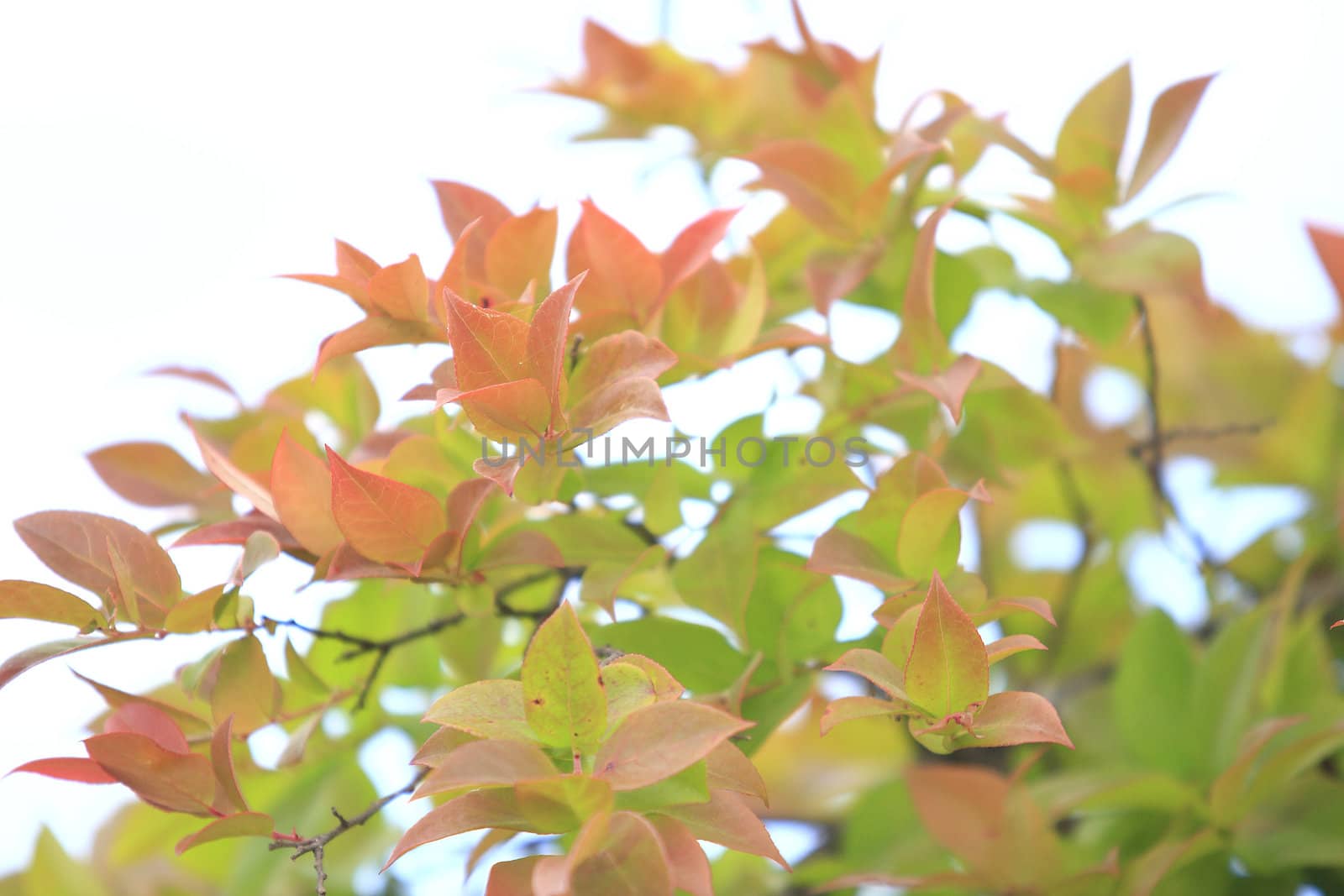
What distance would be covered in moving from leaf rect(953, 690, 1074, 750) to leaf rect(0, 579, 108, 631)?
0.25 meters

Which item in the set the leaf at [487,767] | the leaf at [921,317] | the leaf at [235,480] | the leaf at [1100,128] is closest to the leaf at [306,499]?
the leaf at [235,480]

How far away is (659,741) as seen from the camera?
0.85ft

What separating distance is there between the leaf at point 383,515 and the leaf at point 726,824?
11 centimetres

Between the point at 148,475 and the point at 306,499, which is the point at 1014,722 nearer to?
the point at 306,499

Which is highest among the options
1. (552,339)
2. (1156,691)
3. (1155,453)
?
(552,339)

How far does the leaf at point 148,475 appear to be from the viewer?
1.47ft

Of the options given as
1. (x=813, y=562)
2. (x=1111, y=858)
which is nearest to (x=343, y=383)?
(x=813, y=562)

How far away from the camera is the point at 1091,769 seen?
530 mm

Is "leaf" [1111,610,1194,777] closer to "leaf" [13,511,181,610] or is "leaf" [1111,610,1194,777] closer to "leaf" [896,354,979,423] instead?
"leaf" [896,354,979,423]

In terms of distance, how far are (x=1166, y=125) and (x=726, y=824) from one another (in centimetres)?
Result: 35

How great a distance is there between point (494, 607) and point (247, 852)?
0.23m

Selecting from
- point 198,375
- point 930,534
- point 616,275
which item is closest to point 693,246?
point 616,275

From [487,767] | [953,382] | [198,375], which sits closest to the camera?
[487,767]

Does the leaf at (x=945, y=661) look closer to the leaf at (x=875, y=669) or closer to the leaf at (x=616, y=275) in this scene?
the leaf at (x=875, y=669)
